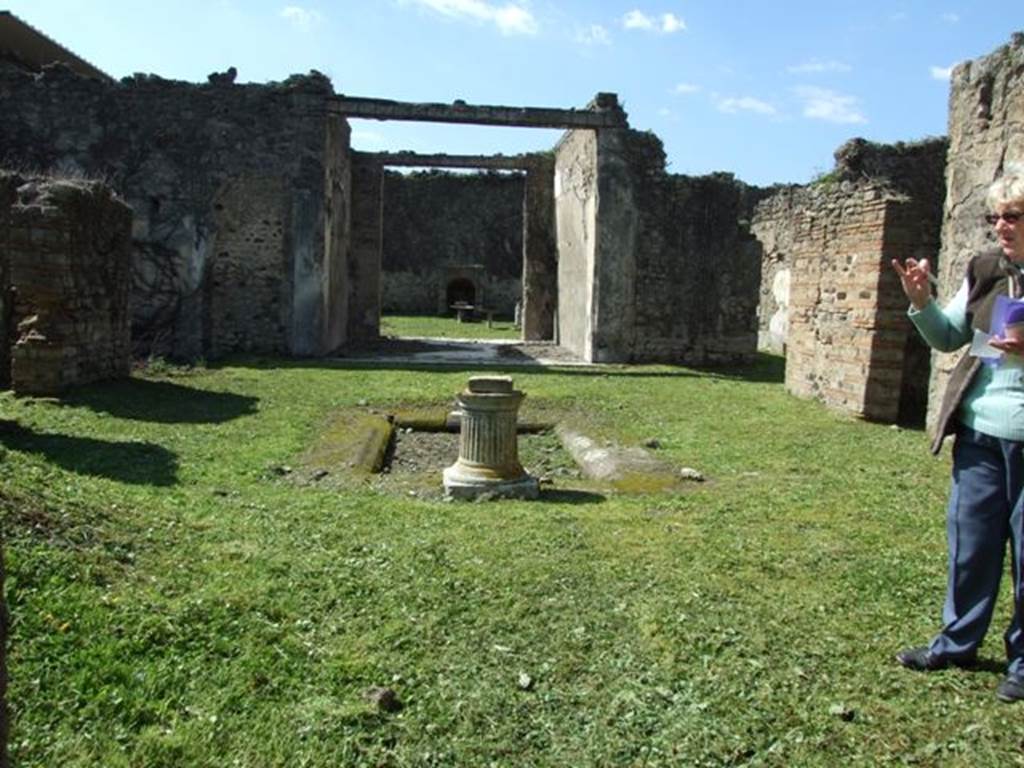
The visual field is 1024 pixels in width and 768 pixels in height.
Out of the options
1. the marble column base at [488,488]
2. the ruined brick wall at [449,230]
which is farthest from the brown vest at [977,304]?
the ruined brick wall at [449,230]

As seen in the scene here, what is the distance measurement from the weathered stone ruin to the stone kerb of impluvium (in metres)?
5.37

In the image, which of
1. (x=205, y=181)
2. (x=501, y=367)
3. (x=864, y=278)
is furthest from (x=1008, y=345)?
(x=205, y=181)

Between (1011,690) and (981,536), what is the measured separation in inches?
21.6

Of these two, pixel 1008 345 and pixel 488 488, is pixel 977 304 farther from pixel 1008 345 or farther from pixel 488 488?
pixel 488 488

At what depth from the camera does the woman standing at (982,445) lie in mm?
3139

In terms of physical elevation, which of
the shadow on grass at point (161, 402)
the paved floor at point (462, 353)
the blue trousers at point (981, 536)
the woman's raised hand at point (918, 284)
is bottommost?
the paved floor at point (462, 353)

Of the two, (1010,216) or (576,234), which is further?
(576,234)

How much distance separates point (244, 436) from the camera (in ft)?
27.2

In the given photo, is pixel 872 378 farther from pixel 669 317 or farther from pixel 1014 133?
pixel 669 317

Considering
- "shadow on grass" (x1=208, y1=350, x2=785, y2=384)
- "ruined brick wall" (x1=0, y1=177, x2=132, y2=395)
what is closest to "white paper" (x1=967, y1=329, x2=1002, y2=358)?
"ruined brick wall" (x1=0, y1=177, x2=132, y2=395)

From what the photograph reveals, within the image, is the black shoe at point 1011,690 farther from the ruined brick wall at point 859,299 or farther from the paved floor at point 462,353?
the paved floor at point 462,353

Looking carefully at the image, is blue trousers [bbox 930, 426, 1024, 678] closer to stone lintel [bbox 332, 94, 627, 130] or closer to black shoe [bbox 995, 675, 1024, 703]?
black shoe [bbox 995, 675, 1024, 703]

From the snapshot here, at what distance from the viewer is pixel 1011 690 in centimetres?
318

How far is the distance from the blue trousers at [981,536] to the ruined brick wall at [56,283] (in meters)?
8.93
